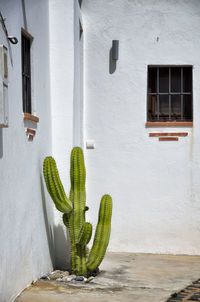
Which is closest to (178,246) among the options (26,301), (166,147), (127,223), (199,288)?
(127,223)

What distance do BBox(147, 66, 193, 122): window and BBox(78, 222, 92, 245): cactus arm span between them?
316cm

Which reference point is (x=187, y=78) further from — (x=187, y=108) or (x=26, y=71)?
(x=26, y=71)

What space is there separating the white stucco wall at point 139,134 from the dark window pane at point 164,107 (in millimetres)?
320

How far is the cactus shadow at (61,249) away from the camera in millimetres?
8362

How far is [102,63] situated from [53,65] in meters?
1.60

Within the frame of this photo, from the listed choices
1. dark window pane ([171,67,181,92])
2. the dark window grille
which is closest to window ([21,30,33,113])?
the dark window grille

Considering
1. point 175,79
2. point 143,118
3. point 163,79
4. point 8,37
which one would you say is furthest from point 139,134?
point 8,37

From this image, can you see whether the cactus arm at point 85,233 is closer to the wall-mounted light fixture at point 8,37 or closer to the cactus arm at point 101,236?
the cactus arm at point 101,236

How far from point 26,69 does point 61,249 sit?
115 inches

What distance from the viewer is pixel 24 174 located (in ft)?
22.0

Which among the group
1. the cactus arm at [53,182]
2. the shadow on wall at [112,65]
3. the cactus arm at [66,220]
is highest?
the shadow on wall at [112,65]

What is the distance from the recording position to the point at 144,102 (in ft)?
32.2

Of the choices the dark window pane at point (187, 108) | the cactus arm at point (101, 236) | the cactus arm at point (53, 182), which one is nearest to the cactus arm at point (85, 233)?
the cactus arm at point (101, 236)

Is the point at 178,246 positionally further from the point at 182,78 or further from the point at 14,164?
the point at 14,164
